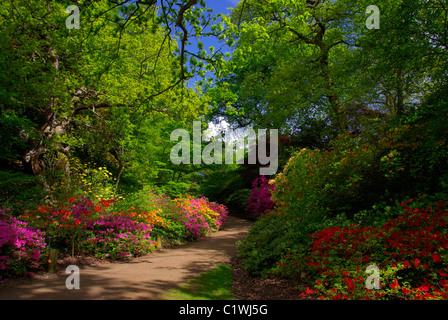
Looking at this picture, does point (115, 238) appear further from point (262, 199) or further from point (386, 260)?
point (262, 199)

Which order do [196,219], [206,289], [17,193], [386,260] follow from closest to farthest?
[386,260], [206,289], [17,193], [196,219]

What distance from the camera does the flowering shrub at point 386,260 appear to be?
283cm

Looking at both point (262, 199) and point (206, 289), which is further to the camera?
point (262, 199)

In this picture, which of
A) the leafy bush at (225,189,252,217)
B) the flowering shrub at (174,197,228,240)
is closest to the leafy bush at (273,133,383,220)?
the flowering shrub at (174,197,228,240)

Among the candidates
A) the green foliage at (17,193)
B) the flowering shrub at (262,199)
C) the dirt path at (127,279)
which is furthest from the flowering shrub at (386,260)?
the flowering shrub at (262,199)

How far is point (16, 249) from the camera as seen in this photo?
4.70 m

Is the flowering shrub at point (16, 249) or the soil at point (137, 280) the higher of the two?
the flowering shrub at point (16, 249)

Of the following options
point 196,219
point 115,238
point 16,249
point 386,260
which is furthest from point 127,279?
point 196,219

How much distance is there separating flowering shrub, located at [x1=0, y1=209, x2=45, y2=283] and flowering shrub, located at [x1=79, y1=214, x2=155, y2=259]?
1376 millimetres

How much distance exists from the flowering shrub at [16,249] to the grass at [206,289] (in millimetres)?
→ 2745

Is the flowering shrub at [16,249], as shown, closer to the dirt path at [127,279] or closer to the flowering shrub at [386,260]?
the dirt path at [127,279]

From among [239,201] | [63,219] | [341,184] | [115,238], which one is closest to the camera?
[63,219]

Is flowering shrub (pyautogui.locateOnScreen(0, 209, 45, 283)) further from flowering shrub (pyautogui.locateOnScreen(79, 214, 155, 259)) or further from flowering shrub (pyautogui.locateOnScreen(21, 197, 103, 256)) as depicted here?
flowering shrub (pyautogui.locateOnScreen(79, 214, 155, 259))

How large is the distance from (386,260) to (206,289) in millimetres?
2662
